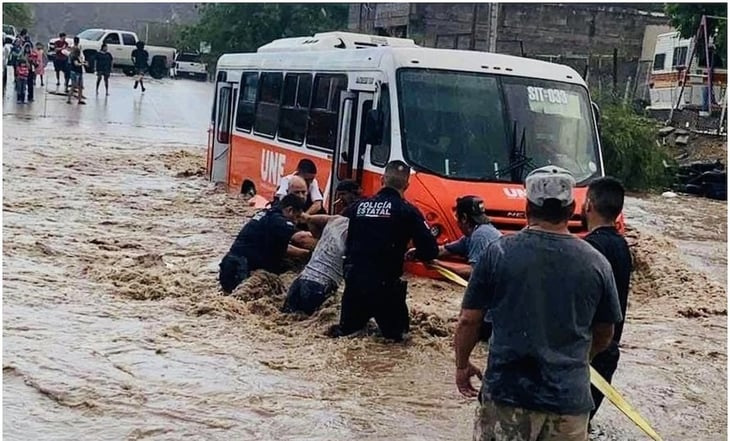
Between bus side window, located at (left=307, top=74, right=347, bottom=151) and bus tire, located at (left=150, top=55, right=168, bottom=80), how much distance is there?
125 feet

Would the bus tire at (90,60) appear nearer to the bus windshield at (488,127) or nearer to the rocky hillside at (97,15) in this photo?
the bus windshield at (488,127)

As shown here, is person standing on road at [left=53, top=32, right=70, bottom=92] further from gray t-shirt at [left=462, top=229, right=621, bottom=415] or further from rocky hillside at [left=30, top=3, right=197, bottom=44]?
rocky hillside at [left=30, top=3, right=197, bottom=44]

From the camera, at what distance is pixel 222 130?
17.0 metres

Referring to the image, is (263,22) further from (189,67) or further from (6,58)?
(6,58)

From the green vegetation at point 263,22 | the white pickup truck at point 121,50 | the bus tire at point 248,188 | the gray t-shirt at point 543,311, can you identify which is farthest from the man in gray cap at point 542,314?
the green vegetation at point 263,22

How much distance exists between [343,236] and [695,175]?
17.3m

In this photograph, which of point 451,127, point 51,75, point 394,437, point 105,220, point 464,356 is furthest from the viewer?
point 51,75

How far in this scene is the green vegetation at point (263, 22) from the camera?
6047 centimetres

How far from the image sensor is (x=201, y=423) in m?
6.10

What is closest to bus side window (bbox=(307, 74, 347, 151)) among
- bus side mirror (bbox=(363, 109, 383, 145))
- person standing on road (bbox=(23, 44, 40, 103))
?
bus side mirror (bbox=(363, 109, 383, 145))

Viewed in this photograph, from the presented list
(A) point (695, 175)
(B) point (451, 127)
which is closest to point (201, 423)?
(B) point (451, 127)

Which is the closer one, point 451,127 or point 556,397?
point 556,397

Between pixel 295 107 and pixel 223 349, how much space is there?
19.7ft

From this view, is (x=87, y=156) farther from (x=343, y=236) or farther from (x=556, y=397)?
(x=556, y=397)
